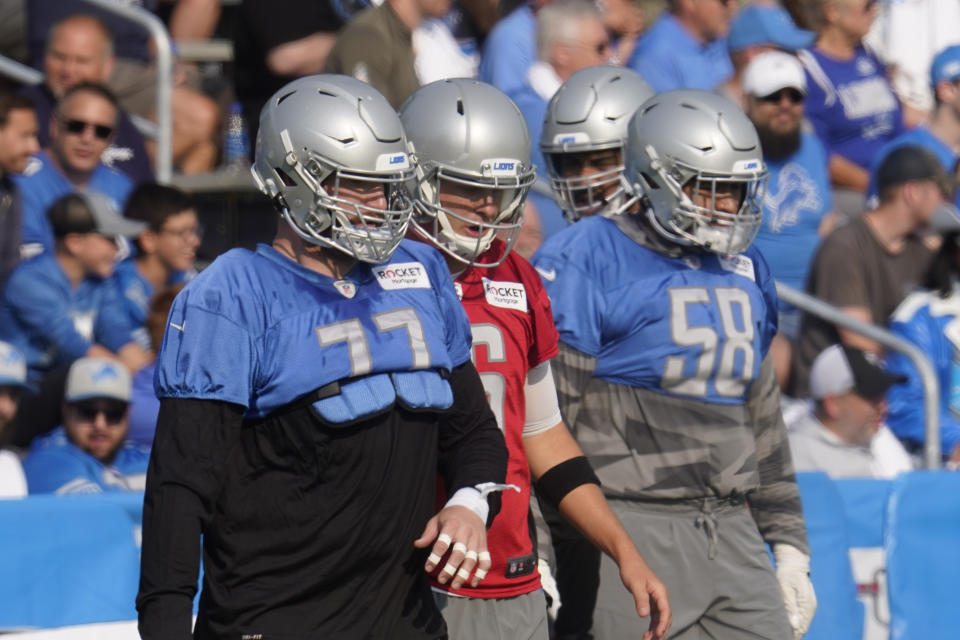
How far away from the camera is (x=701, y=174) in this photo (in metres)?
4.21

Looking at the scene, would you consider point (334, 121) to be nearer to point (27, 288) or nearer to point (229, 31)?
point (27, 288)

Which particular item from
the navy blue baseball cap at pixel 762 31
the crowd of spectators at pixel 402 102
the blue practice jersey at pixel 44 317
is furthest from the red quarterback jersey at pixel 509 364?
the navy blue baseball cap at pixel 762 31

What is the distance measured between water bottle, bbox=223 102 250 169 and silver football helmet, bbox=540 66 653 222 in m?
2.88

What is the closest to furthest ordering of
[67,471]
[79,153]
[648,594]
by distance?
[648,594] < [67,471] < [79,153]

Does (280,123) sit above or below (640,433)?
above

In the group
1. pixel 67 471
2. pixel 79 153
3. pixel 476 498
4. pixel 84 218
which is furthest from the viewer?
pixel 79 153

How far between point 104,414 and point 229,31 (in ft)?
11.4

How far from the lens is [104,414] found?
5.73 metres

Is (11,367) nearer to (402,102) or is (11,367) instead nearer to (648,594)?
(402,102)

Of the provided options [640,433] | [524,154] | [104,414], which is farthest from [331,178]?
[104,414]

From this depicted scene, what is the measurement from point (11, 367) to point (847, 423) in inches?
141

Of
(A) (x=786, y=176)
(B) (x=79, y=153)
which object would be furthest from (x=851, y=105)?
(B) (x=79, y=153)

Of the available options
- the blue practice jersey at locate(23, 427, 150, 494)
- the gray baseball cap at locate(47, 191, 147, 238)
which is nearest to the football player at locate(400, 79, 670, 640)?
the blue practice jersey at locate(23, 427, 150, 494)

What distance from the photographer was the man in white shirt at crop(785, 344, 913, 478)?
259 inches
